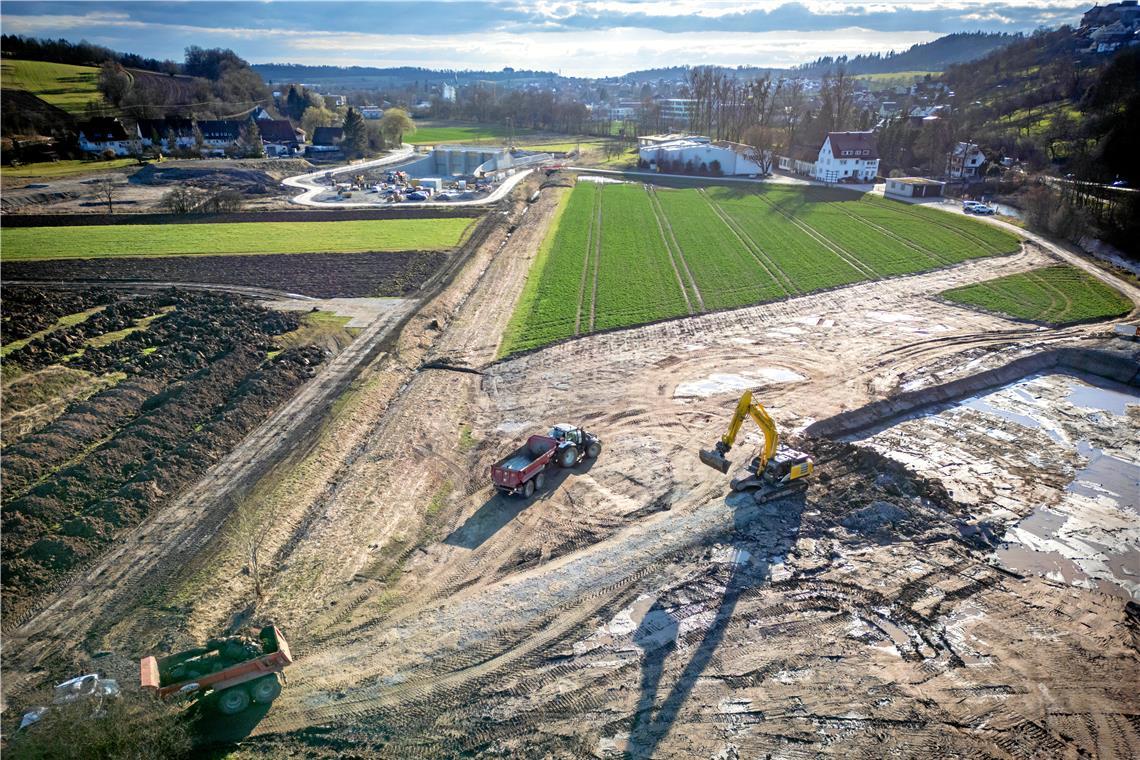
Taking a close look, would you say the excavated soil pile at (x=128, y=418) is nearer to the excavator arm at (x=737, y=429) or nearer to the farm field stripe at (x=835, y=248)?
the excavator arm at (x=737, y=429)

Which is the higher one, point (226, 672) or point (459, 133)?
point (459, 133)

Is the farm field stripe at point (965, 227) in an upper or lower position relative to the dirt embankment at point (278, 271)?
upper

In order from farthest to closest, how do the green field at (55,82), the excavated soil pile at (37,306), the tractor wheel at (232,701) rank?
the green field at (55,82) → the excavated soil pile at (37,306) → the tractor wheel at (232,701)

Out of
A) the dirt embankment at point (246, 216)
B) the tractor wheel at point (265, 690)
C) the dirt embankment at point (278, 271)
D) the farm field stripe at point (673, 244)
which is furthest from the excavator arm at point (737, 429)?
the dirt embankment at point (246, 216)

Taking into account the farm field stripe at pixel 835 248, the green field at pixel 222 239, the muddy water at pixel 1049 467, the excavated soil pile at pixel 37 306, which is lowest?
the muddy water at pixel 1049 467

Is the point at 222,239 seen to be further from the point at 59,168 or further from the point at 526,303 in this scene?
the point at 59,168

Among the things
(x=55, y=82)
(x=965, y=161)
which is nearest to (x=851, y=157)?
(x=965, y=161)

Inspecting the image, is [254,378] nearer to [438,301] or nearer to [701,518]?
[438,301]
